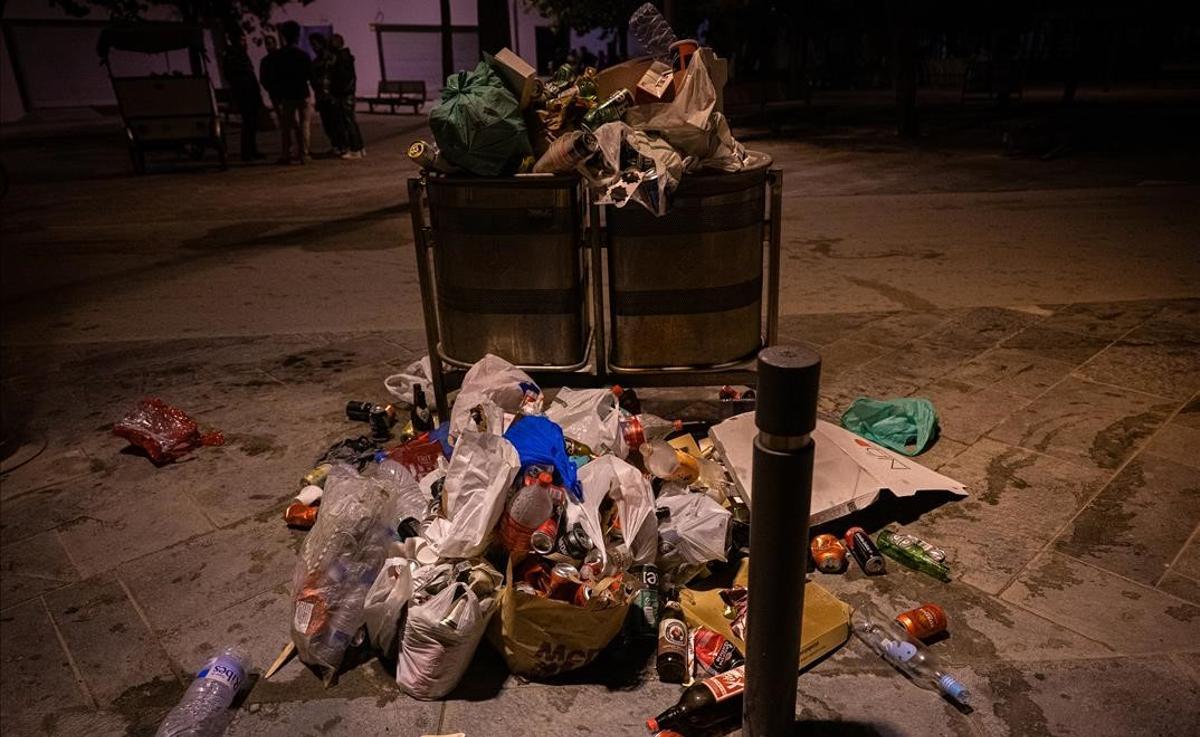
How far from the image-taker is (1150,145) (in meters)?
12.1

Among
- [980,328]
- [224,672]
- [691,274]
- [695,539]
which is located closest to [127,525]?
[224,672]

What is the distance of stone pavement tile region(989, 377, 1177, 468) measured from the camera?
3.41 metres

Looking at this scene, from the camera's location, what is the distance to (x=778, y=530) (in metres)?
1.70

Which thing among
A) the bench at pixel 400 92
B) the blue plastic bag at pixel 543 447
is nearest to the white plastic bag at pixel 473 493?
the blue plastic bag at pixel 543 447

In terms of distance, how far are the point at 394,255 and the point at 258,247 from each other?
1638 millimetres

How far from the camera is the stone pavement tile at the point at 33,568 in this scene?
2.86m

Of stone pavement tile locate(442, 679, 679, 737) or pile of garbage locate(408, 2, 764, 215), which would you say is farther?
pile of garbage locate(408, 2, 764, 215)

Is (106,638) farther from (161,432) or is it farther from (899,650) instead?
(899,650)

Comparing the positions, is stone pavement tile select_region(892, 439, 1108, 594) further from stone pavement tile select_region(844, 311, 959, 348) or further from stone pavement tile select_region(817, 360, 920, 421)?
stone pavement tile select_region(844, 311, 959, 348)

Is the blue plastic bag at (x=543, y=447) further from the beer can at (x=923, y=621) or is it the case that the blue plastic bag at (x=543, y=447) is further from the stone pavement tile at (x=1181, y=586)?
the stone pavement tile at (x=1181, y=586)

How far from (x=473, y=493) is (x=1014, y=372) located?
3217mm

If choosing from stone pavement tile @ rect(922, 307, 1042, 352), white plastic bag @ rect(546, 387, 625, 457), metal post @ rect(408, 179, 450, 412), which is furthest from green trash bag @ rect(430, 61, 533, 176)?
stone pavement tile @ rect(922, 307, 1042, 352)

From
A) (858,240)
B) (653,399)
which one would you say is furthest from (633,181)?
(858,240)

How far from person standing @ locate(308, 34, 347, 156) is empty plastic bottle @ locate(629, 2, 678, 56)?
440 inches
